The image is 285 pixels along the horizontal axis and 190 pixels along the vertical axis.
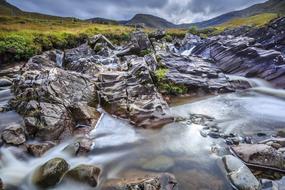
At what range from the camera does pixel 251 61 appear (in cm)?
2739

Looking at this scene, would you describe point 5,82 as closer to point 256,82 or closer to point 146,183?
point 146,183

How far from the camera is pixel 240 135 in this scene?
13484 mm

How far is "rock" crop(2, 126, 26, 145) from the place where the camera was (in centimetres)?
1188

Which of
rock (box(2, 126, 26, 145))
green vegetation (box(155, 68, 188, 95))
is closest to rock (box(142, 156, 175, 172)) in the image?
rock (box(2, 126, 26, 145))

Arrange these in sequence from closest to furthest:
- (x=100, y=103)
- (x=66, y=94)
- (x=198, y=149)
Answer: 1. (x=198, y=149)
2. (x=66, y=94)
3. (x=100, y=103)

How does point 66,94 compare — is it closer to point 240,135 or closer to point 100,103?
point 100,103

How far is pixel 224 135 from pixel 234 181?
4257 mm

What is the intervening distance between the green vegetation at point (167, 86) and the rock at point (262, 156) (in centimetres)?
990

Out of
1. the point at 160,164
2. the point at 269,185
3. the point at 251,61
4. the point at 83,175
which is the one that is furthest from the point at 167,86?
the point at 269,185

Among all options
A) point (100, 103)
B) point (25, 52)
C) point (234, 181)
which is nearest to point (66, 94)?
point (100, 103)

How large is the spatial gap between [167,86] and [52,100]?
9.77 metres

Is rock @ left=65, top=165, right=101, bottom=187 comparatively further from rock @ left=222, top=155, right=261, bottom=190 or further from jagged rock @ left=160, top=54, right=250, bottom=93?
jagged rock @ left=160, top=54, right=250, bottom=93

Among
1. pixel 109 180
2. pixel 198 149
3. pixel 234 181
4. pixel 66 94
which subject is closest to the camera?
pixel 234 181

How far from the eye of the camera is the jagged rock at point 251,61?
23828 millimetres
